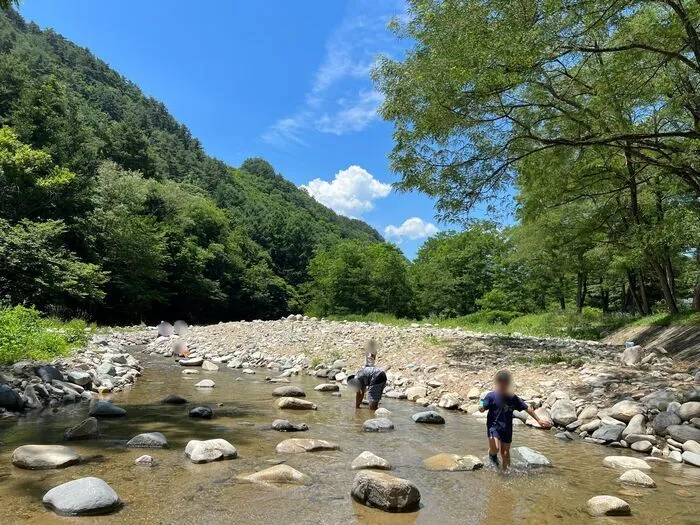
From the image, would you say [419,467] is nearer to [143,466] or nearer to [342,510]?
[342,510]

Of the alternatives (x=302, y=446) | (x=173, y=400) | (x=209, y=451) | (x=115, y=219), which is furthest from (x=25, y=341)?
(x=115, y=219)

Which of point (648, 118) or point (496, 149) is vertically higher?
point (648, 118)

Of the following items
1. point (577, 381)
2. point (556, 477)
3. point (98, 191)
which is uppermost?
point (98, 191)

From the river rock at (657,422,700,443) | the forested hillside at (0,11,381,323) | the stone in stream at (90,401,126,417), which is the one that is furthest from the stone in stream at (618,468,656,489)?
the forested hillside at (0,11,381,323)

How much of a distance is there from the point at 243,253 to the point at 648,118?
63.1 metres

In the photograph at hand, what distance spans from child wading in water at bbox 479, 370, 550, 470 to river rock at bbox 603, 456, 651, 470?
4.44 feet

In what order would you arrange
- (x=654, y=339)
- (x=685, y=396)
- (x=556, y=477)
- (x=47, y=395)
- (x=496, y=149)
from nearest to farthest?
(x=556, y=477)
(x=685, y=396)
(x=47, y=395)
(x=496, y=149)
(x=654, y=339)

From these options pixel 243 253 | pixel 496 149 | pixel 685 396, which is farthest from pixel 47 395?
pixel 243 253

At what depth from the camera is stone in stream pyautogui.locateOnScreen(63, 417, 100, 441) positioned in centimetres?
640

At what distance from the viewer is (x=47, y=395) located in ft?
28.5

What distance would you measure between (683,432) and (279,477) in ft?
20.1

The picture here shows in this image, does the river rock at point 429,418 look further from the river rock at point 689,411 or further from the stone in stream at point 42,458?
the stone in stream at point 42,458

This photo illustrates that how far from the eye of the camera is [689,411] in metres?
7.39

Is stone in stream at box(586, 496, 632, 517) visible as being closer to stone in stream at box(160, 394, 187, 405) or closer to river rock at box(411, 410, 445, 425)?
river rock at box(411, 410, 445, 425)
